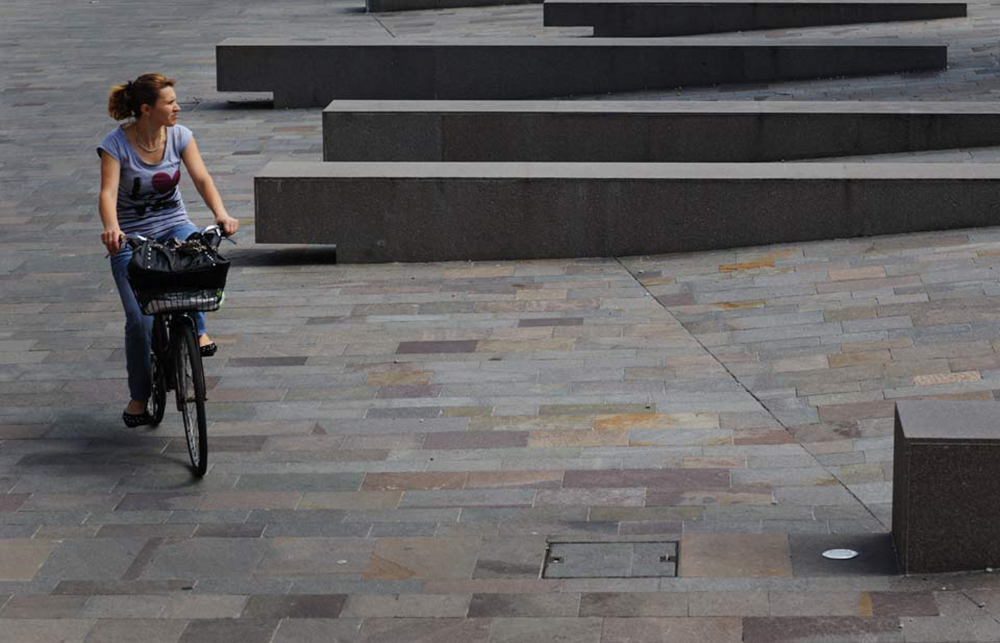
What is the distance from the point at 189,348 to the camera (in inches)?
269

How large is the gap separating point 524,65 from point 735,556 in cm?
1203

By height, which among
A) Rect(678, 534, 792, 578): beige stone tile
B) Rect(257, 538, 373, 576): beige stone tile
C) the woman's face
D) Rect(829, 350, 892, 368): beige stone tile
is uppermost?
the woman's face

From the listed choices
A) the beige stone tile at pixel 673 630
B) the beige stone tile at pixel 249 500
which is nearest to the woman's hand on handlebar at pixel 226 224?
the beige stone tile at pixel 249 500

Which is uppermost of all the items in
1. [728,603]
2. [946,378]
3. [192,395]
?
[192,395]

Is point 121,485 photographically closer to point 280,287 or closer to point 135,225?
point 135,225

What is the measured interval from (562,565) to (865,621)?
1.15 m

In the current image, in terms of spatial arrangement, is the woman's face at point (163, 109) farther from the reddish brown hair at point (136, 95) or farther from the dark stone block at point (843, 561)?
the dark stone block at point (843, 561)

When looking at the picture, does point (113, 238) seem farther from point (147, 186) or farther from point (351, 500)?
point (351, 500)

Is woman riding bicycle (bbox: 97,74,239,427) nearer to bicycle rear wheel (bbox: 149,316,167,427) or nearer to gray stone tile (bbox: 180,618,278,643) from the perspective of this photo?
bicycle rear wheel (bbox: 149,316,167,427)

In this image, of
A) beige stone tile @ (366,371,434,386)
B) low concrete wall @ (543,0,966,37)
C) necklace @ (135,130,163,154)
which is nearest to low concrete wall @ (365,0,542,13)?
low concrete wall @ (543,0,966,37)

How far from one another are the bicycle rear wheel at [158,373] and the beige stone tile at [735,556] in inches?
103

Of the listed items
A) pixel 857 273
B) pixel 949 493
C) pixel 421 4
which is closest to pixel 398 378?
pixel 857 273

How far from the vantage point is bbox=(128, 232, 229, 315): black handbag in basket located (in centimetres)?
668

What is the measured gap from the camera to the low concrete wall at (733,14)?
20.8 m
